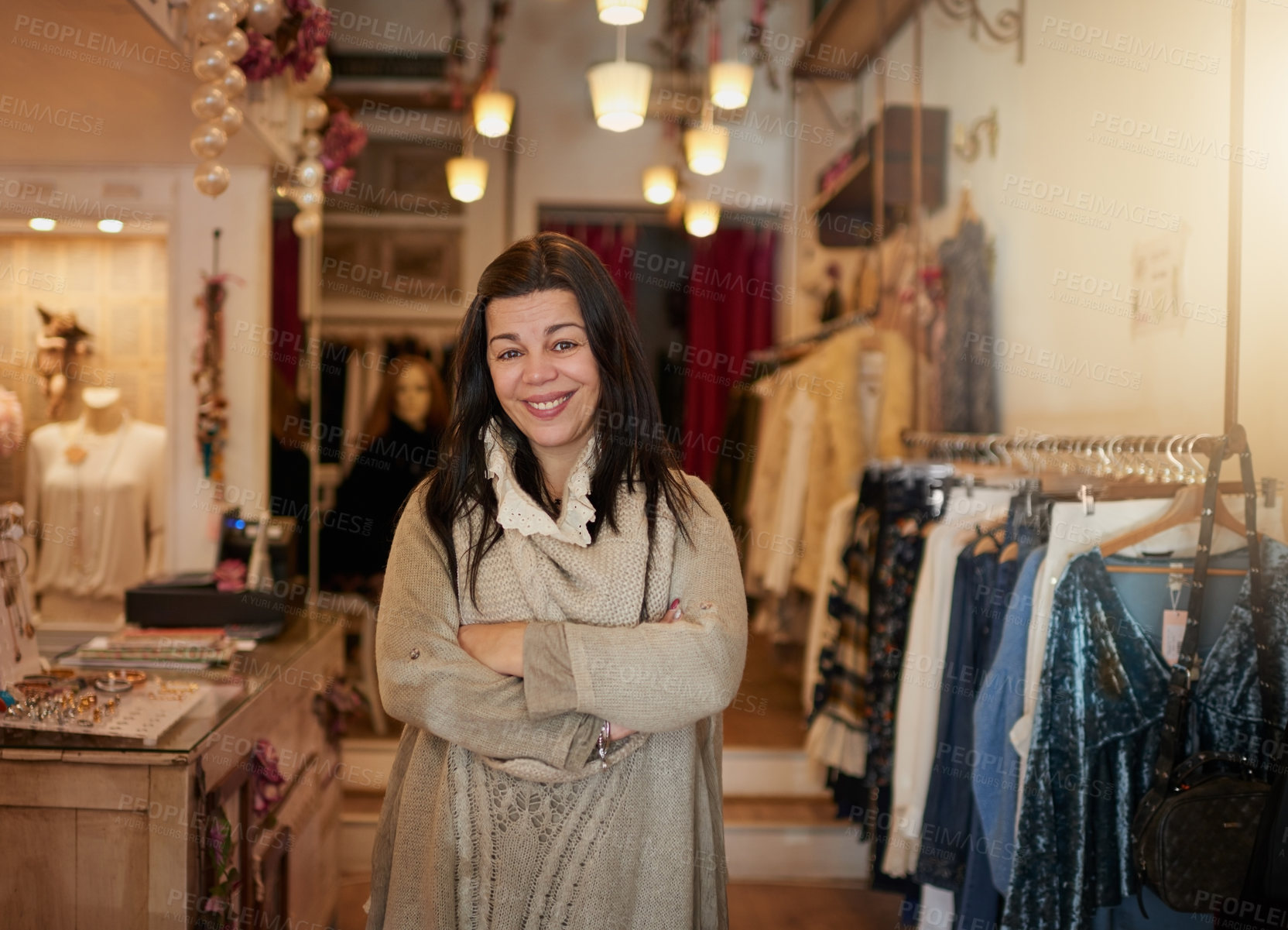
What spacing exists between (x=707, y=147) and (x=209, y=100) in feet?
9.01

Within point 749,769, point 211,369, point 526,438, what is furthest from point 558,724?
point 749,769

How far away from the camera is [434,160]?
529 centimetres

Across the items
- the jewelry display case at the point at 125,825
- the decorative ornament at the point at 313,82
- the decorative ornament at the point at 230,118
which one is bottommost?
the jewelry display case at the point at 125,825

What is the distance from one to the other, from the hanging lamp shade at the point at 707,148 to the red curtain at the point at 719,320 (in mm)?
1255

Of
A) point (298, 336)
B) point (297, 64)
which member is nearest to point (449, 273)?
point (298, 336)

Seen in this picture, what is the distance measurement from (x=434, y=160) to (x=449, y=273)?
1.98 feet

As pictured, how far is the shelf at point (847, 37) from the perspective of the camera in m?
3.66

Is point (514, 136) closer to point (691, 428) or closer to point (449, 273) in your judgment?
point (449, 273)

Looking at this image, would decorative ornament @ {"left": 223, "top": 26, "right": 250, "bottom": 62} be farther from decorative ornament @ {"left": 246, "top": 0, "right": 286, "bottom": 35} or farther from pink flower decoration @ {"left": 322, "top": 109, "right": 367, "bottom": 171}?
pink flower decoration @ {"left": 322, "top": 109, "right": 367, "bottom": 171}

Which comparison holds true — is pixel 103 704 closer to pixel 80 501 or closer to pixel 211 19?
pixel 80 501

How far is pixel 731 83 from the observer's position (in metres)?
3.84

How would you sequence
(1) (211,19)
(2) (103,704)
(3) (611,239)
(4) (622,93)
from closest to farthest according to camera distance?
(2) (103,704), (1) (211,19), (4) (622,93), (3) (611,239)

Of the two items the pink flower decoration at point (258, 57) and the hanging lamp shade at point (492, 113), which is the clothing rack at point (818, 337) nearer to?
the hanging lamp shade at point (492, 113)

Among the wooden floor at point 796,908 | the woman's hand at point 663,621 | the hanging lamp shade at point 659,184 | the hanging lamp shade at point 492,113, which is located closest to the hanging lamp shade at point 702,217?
the hanging lamp shade at point 659,184
